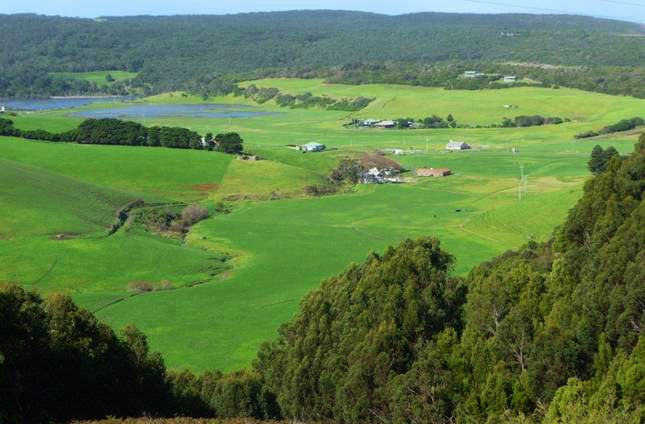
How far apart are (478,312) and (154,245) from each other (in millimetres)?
28409

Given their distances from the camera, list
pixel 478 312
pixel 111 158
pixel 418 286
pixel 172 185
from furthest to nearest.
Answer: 1. pixel 111 158
2. pixel 172 185
3. pixel 418 286
4. pixel 478 312

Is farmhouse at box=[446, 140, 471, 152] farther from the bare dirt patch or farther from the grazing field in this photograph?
the bare dirt patch

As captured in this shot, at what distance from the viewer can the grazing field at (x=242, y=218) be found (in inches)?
1526

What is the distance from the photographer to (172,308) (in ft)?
126

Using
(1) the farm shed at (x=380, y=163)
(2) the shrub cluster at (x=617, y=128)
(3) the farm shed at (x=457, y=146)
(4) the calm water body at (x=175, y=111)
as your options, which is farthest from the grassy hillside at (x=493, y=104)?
(1) the farm shed at (x=380, y=163)

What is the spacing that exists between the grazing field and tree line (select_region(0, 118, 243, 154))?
332cm

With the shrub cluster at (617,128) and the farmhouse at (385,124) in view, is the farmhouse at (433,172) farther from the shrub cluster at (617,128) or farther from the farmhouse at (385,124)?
the farmhouse at (385,124)

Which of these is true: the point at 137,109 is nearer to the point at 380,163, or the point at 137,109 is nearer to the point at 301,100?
the point at 301,100

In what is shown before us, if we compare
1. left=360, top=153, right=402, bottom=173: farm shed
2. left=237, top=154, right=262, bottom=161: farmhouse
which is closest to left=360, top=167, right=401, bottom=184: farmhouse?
left=360, top=153, right=402, bottom=173: farm shed

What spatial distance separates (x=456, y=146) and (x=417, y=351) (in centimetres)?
7318

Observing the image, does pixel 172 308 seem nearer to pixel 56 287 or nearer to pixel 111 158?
pixel 56 287

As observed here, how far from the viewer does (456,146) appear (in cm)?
9525

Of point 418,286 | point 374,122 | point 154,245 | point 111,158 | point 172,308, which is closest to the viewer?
point 418,286

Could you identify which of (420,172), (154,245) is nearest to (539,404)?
(154,245)
